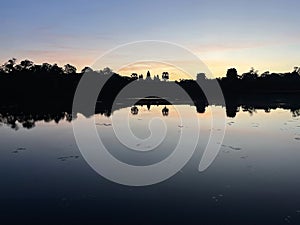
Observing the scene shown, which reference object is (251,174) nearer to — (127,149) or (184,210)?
(184,210)

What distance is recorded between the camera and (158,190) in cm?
1112

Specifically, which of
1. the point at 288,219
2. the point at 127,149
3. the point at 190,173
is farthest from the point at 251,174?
the point at 127,149

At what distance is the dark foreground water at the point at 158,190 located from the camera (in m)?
8.72

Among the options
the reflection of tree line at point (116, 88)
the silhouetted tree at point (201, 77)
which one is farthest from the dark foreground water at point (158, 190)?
the silhouetted tree at point (201, 77)

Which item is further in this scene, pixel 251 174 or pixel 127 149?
pixel 127 149

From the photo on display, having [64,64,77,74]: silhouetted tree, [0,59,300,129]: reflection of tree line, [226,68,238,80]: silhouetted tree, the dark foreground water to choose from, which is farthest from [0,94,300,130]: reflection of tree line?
[226,68,238,80]: silhouetted tree

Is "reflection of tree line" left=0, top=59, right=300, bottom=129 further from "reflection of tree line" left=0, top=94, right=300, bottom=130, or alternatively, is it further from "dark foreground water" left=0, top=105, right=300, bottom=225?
"dark foreground water" left=0, top=105, right=300, bottom=225

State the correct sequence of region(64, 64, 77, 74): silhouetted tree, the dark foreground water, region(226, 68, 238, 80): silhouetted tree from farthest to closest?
1. region(226, 68, 238, 80): silhouetted tree
2. region(64, 64, 77, 74): silhouetted tree
3. the dark foreground water

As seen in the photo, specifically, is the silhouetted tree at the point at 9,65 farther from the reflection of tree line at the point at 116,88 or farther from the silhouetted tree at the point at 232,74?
the silhouetted tree at the point at 232,74

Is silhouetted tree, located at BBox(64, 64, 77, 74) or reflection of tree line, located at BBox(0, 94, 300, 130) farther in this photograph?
silhouetted tree, located at BBox(64, 64, 77, 74)

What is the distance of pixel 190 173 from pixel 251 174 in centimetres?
228

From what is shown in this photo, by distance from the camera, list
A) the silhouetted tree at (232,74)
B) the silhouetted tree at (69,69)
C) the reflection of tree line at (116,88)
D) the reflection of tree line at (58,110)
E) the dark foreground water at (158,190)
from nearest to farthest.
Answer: the dark foreground water at (158,190) → the reflection of tree line at (58,110) → the reflection of tree line at (116,88) → the silhouetted tree at (69,69) → the silhouetted tree at (232,74)

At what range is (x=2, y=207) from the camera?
9.54 metres

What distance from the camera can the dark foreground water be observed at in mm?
8719
